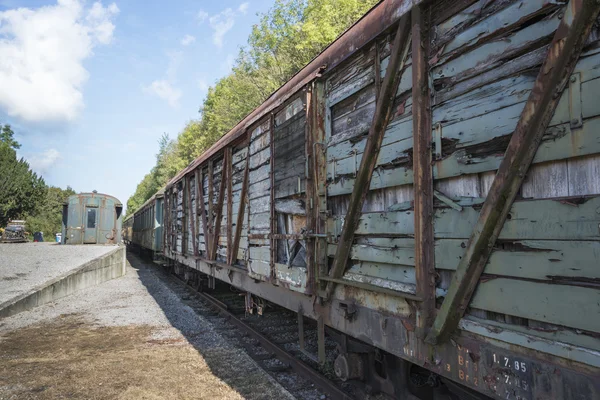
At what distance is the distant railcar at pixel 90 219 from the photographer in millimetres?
19203

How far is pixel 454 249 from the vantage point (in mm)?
2027

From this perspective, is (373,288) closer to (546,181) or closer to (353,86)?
(546,181)

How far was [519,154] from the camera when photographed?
65.9 inches

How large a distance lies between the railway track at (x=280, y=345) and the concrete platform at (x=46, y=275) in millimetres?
3071

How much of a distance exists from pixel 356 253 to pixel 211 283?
18.8 ft

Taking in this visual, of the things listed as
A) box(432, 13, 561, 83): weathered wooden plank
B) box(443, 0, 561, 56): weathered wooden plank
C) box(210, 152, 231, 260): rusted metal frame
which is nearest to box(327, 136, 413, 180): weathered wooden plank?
box(432, 13, 561, 83): weathered wooden plank

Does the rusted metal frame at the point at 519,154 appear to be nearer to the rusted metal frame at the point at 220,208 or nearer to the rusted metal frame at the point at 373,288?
the rusted metal frame at the point at 373,288

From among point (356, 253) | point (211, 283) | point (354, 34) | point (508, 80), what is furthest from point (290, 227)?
point (211, 283)

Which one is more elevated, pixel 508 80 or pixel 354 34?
pixel 354 34

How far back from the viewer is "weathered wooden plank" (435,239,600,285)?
1.47 meters

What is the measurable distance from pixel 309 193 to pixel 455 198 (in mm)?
1527

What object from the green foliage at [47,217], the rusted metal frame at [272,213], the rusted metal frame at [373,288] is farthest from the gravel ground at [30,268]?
the green foliage at [47,217]

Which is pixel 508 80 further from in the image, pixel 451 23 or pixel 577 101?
pixel 451 23

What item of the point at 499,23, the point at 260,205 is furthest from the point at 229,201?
the point at 499,23
